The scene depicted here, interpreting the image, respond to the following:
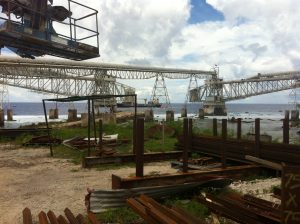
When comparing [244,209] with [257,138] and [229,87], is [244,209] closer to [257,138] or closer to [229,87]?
[257,138]

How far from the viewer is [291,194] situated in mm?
3891

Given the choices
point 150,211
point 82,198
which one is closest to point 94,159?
point 82,198

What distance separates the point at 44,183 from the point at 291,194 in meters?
8.50

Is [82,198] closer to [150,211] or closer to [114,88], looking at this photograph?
[150,211]

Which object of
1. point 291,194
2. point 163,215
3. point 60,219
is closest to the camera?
point 291,194

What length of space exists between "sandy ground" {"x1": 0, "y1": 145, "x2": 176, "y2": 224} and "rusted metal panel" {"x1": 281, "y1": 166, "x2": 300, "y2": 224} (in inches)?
200

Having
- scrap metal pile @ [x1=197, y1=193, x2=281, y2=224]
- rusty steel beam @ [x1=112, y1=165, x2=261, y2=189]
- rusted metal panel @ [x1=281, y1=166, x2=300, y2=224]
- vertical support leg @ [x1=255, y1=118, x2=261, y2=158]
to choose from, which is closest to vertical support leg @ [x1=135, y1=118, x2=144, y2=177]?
rusty steel beam @ [x1=112, y1=165, x2=261, y2=189]

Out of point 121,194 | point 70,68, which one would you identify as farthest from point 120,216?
point 70,68

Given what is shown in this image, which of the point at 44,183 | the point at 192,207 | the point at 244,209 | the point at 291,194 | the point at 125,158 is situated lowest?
the point at 44,183

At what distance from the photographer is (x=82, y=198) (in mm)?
9109

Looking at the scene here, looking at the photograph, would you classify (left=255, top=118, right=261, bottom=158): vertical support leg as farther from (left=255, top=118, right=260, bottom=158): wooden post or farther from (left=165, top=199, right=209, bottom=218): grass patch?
(left=165, top=199, right=209, bottom=218): grass patch

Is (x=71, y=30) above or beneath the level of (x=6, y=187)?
above

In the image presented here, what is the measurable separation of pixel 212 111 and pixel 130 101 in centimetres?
1949

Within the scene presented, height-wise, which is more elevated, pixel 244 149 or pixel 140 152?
pixel 140 152
